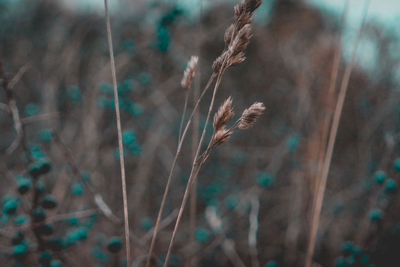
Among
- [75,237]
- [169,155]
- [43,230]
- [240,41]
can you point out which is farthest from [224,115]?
[169,155]

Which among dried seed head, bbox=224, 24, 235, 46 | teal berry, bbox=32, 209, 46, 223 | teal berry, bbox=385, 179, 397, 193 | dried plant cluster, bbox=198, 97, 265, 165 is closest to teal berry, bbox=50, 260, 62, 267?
teal berry, bbox=32, 209, 46, 223

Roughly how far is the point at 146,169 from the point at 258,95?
330cm

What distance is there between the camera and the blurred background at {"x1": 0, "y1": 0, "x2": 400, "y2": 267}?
1.21 metres

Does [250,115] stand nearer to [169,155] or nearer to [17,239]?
[17,239]

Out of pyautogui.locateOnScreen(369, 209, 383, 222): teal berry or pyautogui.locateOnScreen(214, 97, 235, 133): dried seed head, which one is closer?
pyautogui.locateOnScreen(214, 97, 235, 133): dried seed head

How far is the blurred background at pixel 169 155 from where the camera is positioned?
1.21 meters

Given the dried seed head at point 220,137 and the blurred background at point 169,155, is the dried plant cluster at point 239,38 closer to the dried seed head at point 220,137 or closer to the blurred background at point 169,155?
the dried seed head at point 220,137

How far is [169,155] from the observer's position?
2.93 m

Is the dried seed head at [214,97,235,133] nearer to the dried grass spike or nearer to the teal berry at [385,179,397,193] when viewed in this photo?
the dried grass spike

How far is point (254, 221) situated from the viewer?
1.27m

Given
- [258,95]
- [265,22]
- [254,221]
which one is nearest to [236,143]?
[258,95]

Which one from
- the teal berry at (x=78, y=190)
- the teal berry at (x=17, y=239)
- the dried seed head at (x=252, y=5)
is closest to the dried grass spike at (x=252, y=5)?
the dried seed head at (x=252, y=5)

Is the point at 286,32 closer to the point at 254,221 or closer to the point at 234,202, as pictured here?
the point at 234,202

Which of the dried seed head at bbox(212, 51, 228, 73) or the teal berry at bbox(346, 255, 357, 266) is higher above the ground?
the dried seed head at bbox(212, 51, 228, 73)
